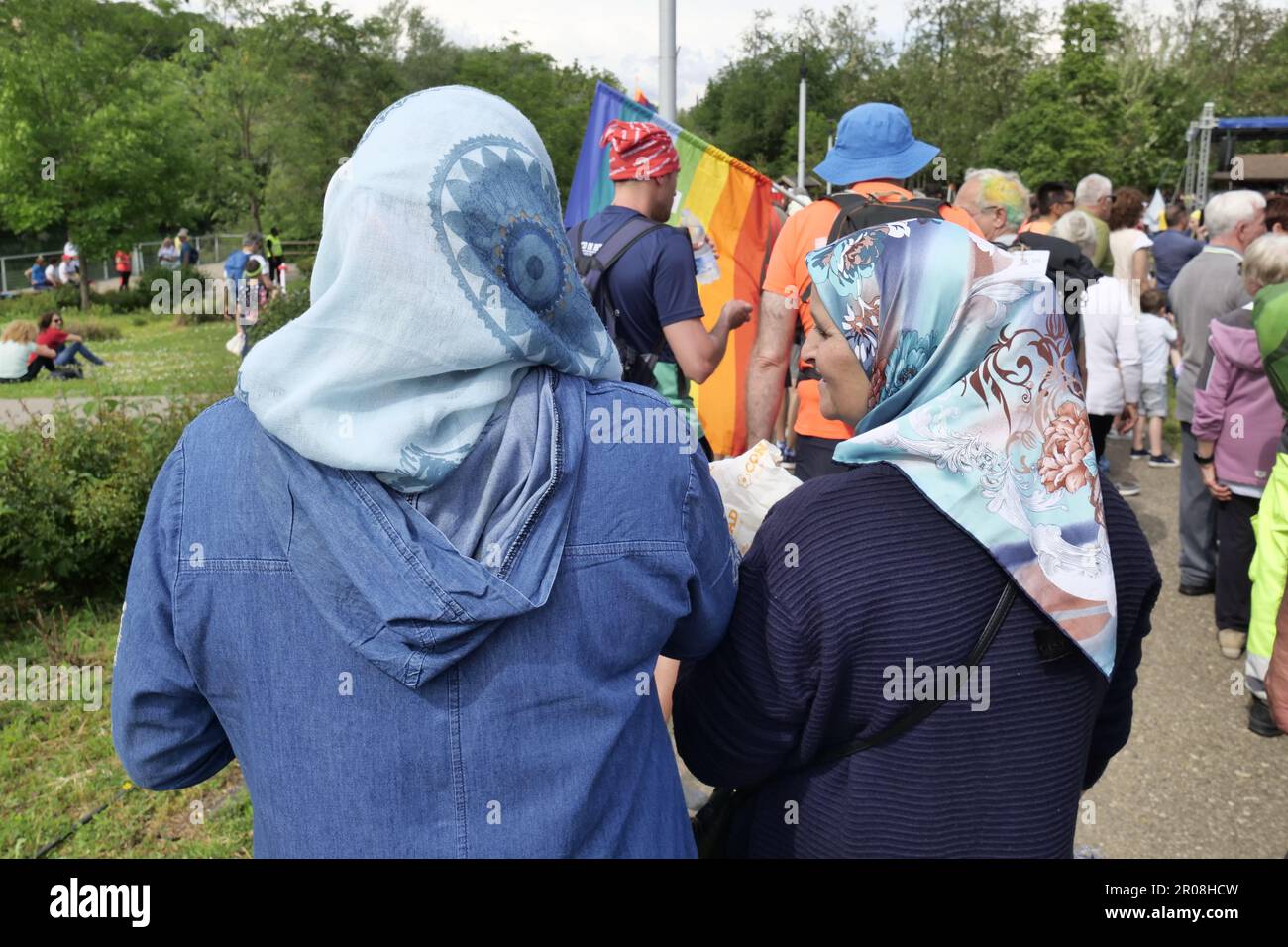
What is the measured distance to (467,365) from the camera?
1.37 m

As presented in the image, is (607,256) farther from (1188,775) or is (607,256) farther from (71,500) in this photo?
(71,500)

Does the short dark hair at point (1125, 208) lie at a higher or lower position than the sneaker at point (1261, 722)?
higher

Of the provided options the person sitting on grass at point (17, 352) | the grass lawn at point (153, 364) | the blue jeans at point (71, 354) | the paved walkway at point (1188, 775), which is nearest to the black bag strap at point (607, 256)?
the paved walkway at point (1188, 775)

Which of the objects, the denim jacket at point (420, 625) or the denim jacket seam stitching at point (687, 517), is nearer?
the denim jacket at point (420, 625)

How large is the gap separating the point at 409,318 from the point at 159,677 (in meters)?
0.63

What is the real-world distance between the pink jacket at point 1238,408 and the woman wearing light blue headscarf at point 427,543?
14.8ft

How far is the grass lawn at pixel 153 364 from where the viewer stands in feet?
37.1

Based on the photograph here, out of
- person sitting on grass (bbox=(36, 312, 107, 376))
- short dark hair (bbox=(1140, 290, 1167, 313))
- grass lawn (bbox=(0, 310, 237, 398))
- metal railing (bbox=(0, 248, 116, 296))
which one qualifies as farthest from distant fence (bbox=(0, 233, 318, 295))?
short dark hair (bbox=(1140, 290, 1167, 313))

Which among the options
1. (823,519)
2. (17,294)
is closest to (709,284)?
(823,519)

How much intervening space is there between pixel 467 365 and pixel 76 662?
14.3ft

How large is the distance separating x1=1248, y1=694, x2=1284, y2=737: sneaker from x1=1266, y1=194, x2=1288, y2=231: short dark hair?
3.84 meters

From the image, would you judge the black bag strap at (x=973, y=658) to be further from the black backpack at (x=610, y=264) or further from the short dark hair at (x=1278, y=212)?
the short dark hair at (x=1278, y=212)

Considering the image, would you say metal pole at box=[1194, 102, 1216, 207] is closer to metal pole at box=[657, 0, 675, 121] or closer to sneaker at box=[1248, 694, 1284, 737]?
metal pole at box=[657, 0, 675, 121]

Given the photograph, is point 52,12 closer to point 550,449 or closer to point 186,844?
point 186,844
